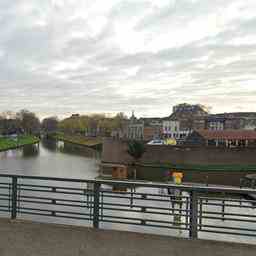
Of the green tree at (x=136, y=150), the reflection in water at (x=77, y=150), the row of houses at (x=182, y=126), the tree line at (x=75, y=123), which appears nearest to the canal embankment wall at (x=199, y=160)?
the green tree at (x=136, y=150)

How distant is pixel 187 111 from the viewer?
12925 cm

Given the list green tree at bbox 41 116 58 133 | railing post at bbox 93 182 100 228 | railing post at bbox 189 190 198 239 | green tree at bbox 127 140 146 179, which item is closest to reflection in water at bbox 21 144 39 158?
green tree at bbox 127 140 146 179

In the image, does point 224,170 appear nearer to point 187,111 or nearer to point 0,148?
point 0,148

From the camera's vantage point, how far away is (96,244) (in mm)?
4957

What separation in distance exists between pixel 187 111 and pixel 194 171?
287 feet

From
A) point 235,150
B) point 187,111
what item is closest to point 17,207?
point 235,150

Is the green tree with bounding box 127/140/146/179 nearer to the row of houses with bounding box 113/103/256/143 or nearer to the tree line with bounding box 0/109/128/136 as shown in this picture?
the row of houses with bounding box 113/103/256/143

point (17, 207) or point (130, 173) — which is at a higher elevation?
point (17, 207)

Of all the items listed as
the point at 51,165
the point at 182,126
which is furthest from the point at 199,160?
the point at 182,126

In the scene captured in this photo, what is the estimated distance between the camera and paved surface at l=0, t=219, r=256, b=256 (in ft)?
15.2

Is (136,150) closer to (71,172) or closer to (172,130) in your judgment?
(71,172)

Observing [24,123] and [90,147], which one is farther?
[24,123]

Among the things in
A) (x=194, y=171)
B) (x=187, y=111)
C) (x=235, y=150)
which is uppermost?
(x=187, y=111)

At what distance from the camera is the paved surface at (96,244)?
464cm
